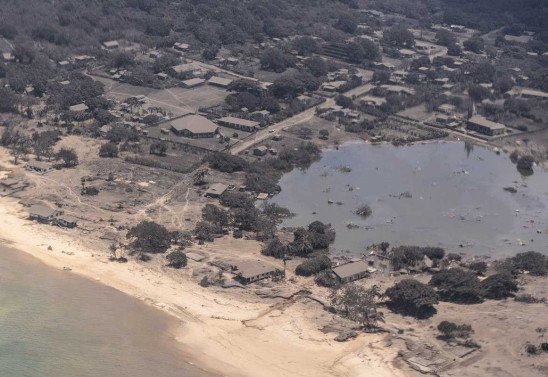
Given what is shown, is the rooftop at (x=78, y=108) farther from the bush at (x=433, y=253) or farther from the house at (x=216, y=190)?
the bush at (x=433, y=253)

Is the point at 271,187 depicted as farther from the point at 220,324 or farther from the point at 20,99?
the point at 20,99

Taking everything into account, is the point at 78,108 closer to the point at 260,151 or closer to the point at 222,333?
the point at 260,151

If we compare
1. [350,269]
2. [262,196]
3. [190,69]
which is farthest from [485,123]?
[350,269]

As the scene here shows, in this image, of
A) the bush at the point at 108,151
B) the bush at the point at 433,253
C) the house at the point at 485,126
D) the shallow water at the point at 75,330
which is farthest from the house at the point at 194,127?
the bush at the point at 433,253

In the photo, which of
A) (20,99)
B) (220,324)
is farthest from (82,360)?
(20,99)

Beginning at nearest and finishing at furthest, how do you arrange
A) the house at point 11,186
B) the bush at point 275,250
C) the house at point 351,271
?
the house at point 351,271
the bush at point 275,250
the house at point 11,186
